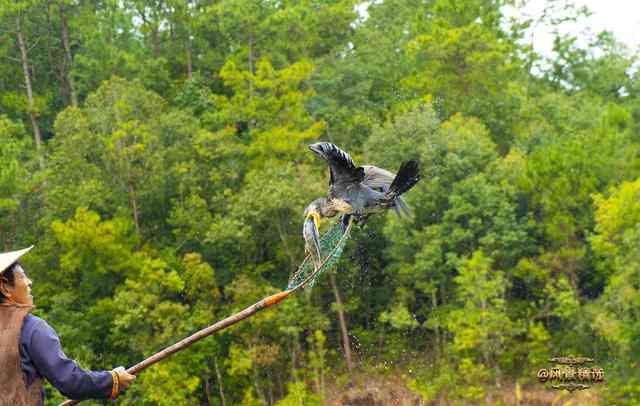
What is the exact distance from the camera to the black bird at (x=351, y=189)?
427 cm

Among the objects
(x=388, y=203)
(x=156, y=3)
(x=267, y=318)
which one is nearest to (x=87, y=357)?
(x=267, y=318)

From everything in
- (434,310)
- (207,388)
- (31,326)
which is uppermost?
(31,326)

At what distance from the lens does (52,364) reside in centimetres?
285

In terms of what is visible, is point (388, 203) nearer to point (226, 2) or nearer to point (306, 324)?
point (306, 324)

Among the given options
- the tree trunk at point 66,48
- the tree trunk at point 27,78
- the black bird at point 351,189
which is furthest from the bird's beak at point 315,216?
the tree trunk at point 66,48

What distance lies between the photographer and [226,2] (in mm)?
24422

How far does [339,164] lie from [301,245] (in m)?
14.8

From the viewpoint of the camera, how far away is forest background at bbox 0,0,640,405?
58.5 ft

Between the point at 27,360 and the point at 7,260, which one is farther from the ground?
the point at 7,260

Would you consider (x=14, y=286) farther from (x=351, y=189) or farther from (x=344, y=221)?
(x=351, y=189)

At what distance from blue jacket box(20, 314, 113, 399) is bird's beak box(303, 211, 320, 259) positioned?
133cm

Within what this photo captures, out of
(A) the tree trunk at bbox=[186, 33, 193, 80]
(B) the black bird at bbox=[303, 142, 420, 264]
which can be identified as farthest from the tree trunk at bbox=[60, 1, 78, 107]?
(B) the black bird at bbox=[303, 142, 420, 264]

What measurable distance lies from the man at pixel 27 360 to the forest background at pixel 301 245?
14807mm

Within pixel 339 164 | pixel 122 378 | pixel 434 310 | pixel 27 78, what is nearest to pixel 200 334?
pixel 122 378
